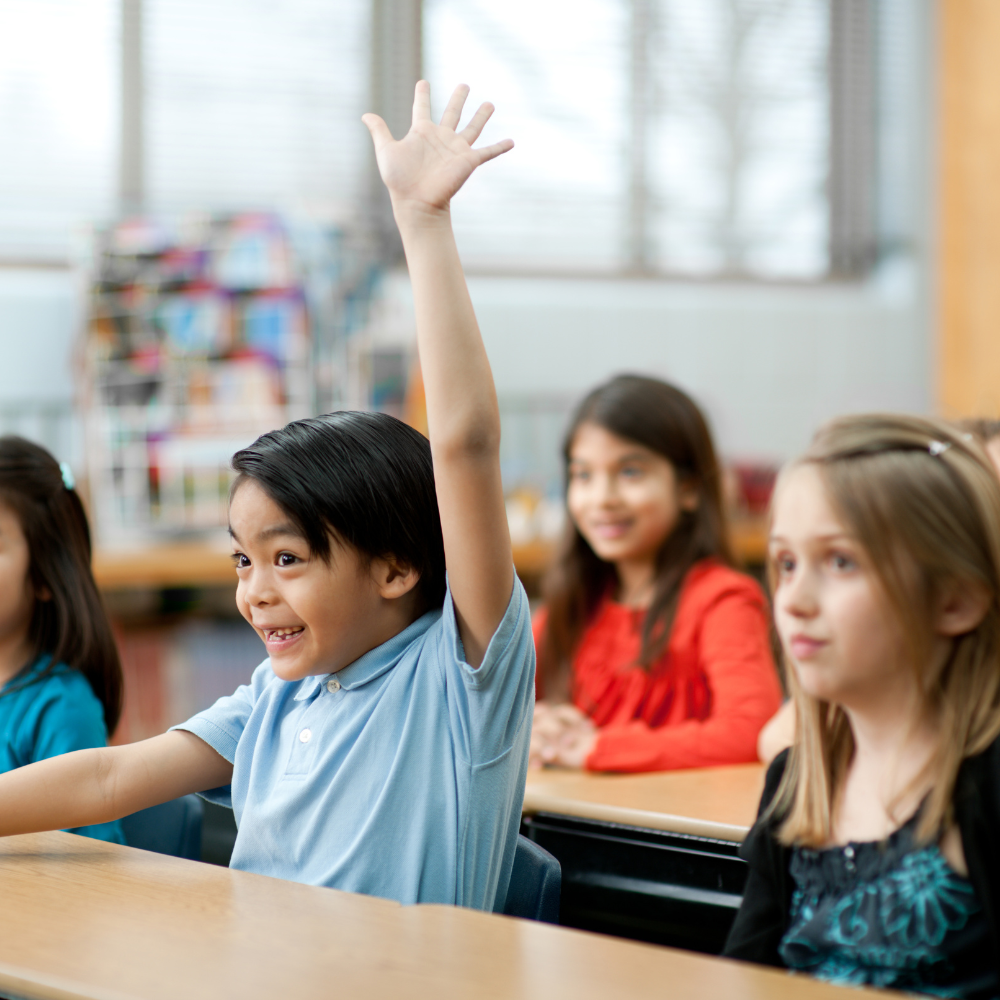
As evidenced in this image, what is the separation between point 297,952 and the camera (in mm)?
794

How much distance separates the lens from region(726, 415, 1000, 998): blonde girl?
2.78 feet

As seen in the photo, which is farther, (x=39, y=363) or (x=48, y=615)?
(x=39, y=363)

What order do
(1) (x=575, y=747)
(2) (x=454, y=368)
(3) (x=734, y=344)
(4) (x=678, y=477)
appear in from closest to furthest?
(2) (x=454, y=368) < (1) (x=575, y=747) < (4) (x=678, y=477) < (3) (x=734, y=344)

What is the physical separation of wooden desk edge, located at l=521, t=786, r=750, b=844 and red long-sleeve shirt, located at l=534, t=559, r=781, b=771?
0.53 feet

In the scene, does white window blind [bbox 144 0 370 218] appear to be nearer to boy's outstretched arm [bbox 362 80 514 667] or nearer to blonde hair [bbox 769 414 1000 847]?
boy's outstretched arm [bbox 362 80 514 667]

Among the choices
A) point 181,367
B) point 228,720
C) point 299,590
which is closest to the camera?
point 299,590

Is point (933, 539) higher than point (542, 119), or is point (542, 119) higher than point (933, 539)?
point (542, 119)

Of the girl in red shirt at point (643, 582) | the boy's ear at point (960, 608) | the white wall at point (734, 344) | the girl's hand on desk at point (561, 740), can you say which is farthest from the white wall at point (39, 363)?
the boy's ear at point (960, 608)

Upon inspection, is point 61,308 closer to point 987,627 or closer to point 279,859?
point 279,859

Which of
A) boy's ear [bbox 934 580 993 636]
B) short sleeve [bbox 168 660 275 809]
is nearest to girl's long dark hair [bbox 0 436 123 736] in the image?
short sleeve [bbox 168 660 275 809]

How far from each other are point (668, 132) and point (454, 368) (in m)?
3.64

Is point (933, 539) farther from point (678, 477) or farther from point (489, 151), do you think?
point (678, 477)

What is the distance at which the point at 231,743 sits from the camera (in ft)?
3.93

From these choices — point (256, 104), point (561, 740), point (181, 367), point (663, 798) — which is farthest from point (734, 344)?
point (663, 798)
